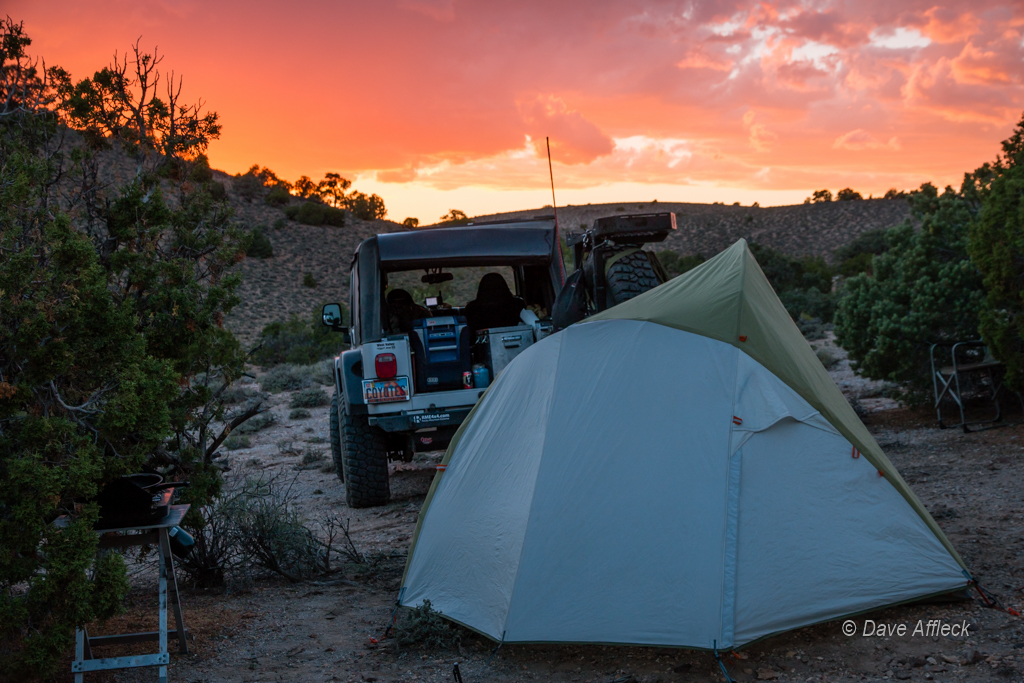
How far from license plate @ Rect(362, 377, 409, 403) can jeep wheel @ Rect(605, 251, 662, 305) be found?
2.42 meters

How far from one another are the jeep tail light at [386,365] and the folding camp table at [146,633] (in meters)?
3.11

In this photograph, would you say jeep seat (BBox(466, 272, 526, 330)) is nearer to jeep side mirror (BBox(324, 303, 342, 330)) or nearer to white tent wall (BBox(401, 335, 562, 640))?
jeep side mirror (BBox(324, 303, 342, 330))

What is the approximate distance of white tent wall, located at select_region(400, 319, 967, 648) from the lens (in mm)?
4035

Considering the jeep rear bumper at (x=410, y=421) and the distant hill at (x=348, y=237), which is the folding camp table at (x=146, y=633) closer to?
the jeep rear bumper at (x=410, y=421)

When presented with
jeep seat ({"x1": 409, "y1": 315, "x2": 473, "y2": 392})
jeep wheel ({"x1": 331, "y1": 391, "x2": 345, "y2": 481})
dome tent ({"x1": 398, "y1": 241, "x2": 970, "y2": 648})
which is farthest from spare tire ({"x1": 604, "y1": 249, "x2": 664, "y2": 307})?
jeep wheel ({"x1": 331, "y1": 391, "x2": 345, "y2": 481})

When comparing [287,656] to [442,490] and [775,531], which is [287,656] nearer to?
[442,490]

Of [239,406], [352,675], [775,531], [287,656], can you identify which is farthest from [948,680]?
[239,406]

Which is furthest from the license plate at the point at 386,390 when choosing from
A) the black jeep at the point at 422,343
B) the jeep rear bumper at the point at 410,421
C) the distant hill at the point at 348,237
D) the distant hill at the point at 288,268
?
the distant hill at the point at 288,268

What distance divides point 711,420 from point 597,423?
0.61 metres

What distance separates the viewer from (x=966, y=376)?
33.7 feet

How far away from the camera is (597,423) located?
454cm

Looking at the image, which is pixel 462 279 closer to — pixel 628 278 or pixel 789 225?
pixel 628 278

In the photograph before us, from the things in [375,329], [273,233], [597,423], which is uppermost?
[273,233]

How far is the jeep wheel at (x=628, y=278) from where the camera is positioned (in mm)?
6031
